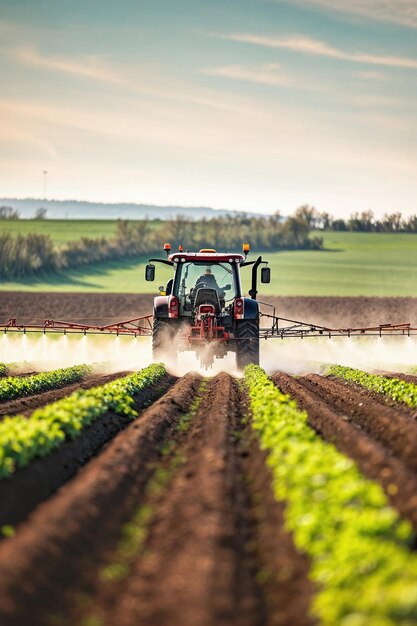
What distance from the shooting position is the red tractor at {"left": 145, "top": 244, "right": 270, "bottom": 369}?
23.2 meters

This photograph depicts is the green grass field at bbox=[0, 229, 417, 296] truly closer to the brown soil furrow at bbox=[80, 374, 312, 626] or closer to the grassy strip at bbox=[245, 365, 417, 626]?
the brown soil furrow at bbox=[80, 374, 312, 626]

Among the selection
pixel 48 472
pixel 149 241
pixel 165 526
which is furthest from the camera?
pixel 149 241

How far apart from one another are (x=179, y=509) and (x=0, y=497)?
5.98 feet

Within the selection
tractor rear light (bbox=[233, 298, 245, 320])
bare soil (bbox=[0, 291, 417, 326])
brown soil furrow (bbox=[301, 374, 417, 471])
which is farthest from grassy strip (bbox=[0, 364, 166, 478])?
bare soil (bbox=[0, 291, 417, 326])

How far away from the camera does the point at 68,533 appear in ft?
24.2

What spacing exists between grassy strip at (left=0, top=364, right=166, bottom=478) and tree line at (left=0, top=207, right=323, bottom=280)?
6072 cm

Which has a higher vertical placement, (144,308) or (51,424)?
(51,424)

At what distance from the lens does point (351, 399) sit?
17.8 m

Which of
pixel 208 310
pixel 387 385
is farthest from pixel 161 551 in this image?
pixel 208 310

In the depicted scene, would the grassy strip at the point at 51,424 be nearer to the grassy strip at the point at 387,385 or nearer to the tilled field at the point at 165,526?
the tilled field at the point at 165,526

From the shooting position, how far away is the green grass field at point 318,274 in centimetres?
7331

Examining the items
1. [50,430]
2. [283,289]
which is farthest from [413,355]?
[283,289]

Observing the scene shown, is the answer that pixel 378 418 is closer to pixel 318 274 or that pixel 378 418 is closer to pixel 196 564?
pixel 196 564

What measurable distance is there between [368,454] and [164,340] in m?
13.7
